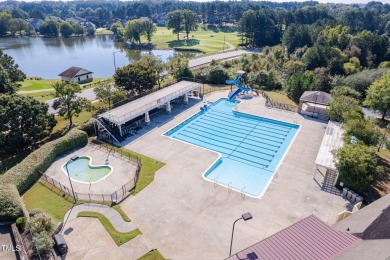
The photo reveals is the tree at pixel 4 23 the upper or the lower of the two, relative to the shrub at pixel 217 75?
upper

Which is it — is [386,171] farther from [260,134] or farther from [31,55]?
[31,55]

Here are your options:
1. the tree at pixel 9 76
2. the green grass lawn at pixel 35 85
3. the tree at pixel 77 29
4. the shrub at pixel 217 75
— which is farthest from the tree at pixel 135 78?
the tree at pixel 77 29

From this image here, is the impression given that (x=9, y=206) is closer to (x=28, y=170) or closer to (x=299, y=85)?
(x=28, y=170)

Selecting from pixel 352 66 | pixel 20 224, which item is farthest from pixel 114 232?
pixel 352 66

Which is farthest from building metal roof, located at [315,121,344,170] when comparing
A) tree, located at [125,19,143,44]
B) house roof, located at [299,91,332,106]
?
tree, located at [125,19,143,44]

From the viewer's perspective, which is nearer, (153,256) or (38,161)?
(153,256)

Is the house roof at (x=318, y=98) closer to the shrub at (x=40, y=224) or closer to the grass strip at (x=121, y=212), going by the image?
the grass strip at (x=121, y=212)
